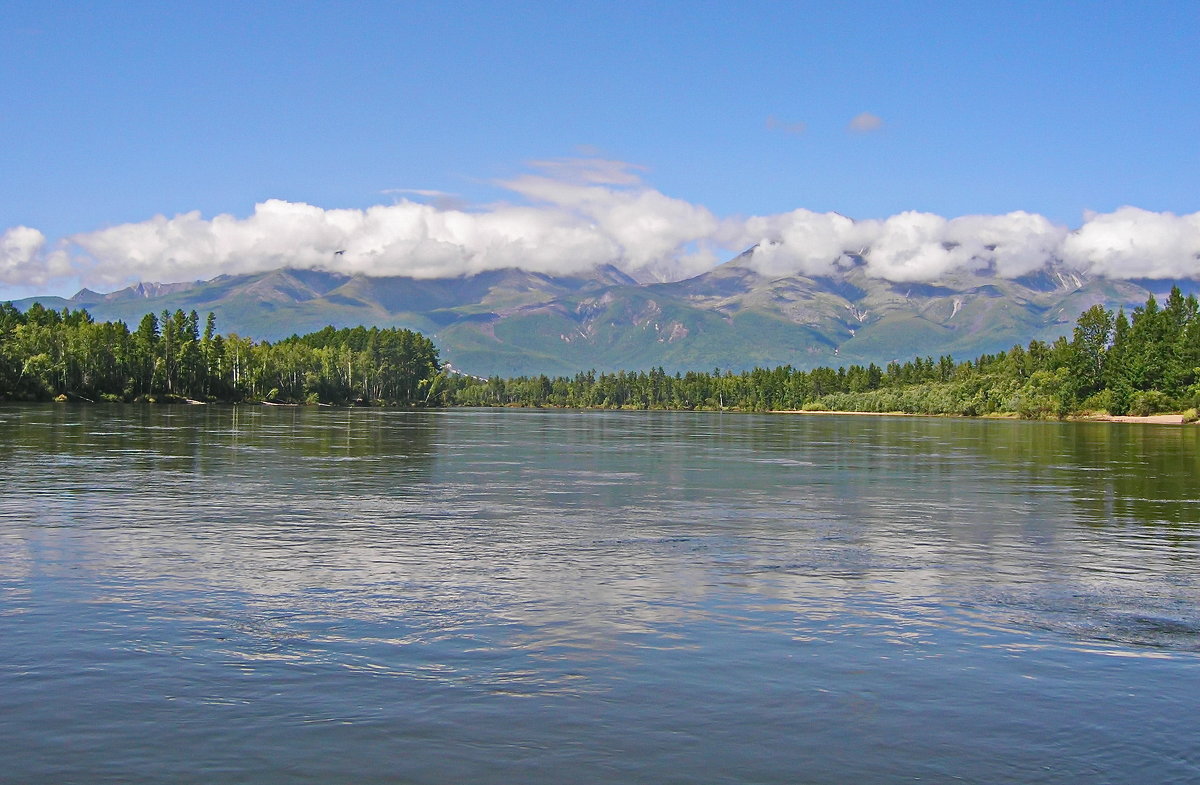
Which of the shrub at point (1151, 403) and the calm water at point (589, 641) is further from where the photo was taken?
the shrub at point (1151, 403)

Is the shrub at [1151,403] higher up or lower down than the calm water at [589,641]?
higher up

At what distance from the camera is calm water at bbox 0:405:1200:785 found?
12609 millimetres

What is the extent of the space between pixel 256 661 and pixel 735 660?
776cm

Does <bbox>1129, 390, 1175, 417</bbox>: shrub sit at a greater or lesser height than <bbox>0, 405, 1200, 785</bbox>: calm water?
greater

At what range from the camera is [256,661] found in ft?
53.0

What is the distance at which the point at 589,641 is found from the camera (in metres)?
17.8

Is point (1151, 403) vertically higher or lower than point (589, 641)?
higher

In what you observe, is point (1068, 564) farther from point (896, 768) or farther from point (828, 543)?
point (896, 768)

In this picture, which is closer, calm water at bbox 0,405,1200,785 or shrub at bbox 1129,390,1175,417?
calm water at bbox 0,405,1200,785

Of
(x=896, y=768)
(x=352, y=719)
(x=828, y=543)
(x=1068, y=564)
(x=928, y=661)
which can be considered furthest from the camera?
(x=828, y=543)

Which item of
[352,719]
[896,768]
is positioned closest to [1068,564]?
[896,768]

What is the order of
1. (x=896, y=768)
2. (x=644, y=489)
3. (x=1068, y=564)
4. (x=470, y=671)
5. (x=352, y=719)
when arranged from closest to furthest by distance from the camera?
(x=896, y=768) → (x=352, y=719) → (x=470, y=671) → (x=1068, y=564) → (x=644, y=489)

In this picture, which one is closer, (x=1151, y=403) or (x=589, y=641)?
(x=589, y=641)

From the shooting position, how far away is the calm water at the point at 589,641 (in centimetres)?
1261
